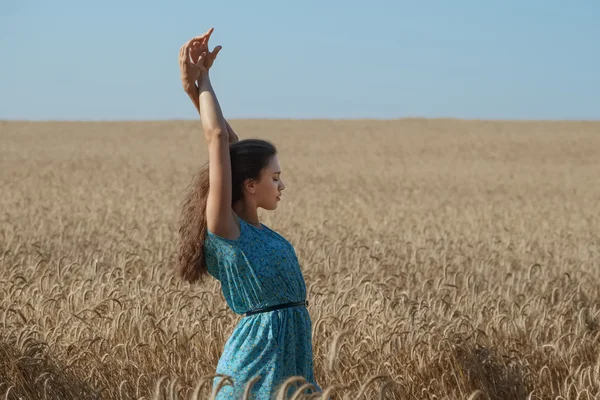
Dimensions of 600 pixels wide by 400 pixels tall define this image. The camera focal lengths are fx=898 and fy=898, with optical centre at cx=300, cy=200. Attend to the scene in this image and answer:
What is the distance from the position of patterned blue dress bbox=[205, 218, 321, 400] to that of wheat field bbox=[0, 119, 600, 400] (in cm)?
20

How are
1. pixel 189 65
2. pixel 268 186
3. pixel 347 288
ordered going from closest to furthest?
pixel 268 186 → pixel 189 65 → pixel 347 288

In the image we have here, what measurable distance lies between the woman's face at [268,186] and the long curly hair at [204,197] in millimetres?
19

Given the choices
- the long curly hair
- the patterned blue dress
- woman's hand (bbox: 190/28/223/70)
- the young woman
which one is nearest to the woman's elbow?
the young woman

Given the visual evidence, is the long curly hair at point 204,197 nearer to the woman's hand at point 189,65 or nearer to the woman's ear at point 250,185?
the woman's ear at point 250,185

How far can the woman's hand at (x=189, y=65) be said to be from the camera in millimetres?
3240

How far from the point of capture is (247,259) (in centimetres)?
301

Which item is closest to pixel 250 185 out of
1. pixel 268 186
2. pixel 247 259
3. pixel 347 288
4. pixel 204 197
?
pixel 268 186

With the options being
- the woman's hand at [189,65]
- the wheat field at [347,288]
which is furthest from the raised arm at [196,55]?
the wheat field at [347,288]

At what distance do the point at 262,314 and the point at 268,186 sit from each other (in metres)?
0.44

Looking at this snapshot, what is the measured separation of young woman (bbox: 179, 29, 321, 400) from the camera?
2.97m

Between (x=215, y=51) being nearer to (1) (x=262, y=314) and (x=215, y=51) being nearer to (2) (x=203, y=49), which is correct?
(2) (x=203, y=49)

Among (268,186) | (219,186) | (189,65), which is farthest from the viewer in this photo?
(189,65)

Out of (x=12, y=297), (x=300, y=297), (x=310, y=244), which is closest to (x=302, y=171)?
(x=310, y=244)

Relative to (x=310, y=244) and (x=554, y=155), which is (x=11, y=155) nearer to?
(x=554, y=155)
